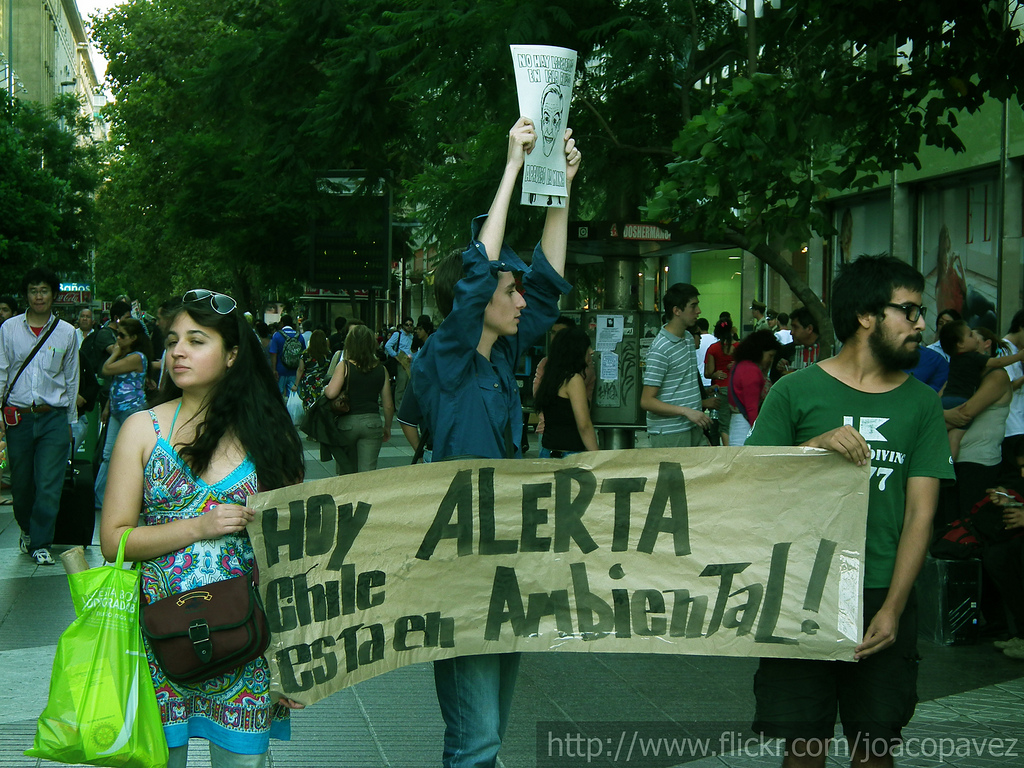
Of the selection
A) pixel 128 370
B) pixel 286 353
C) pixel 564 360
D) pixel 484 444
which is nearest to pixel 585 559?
pixel 484 444

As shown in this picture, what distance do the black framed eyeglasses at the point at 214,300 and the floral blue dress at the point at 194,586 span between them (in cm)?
34

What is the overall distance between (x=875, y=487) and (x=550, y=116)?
1.54 metres

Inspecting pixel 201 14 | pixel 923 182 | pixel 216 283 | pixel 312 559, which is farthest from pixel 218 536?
pixel 216 283

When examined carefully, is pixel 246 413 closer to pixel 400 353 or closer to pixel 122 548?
pixel 122 548

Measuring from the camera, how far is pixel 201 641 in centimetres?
296

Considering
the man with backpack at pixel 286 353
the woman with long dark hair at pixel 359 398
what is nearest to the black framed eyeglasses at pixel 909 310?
the woman with long dark hair at pixel 359 398

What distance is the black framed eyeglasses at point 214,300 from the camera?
3276 millimetres

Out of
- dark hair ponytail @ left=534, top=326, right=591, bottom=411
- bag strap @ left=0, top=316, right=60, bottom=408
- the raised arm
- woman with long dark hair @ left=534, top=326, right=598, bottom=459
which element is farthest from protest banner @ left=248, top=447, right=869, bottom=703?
bag strap @ left=0, top=316, right=60, bottom=408

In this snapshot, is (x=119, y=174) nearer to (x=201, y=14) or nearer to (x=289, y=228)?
(x=201, y=14)

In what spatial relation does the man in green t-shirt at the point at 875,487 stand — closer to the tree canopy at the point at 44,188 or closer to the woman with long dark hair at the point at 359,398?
the woman with long dark hair at the point at 359,398

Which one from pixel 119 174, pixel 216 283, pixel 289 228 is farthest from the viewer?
pixel 216 283

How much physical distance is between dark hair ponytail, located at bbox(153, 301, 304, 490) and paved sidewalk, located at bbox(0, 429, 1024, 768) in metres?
1.96

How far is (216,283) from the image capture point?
64.6 m

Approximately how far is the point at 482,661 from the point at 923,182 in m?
16.2
